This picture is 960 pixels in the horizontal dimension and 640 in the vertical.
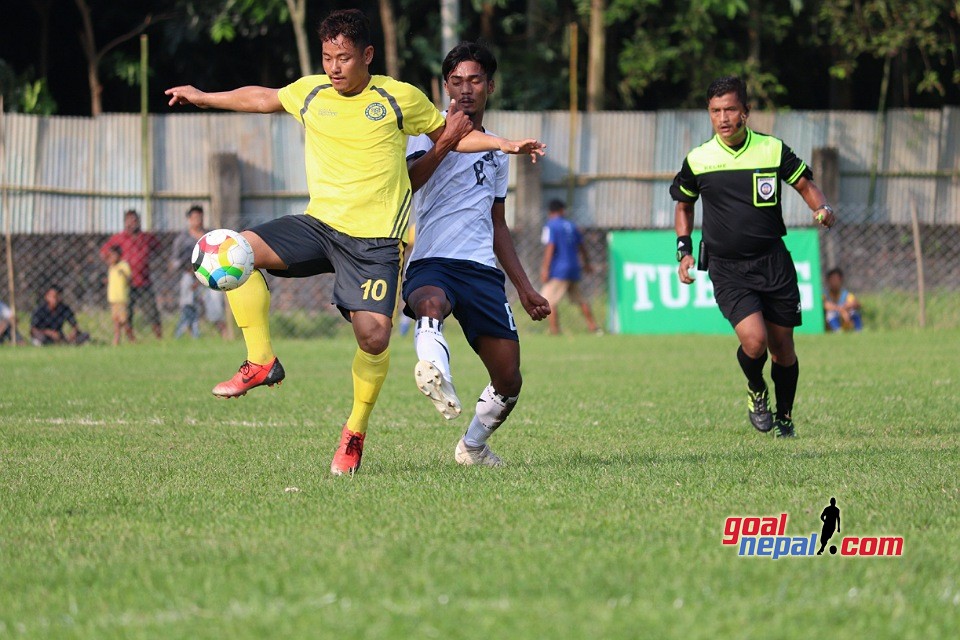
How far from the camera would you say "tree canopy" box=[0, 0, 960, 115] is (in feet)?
81.5

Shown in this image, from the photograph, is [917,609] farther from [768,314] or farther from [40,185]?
[40,185]

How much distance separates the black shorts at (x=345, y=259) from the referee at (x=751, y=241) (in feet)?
9.39

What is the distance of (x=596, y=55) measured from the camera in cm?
2497

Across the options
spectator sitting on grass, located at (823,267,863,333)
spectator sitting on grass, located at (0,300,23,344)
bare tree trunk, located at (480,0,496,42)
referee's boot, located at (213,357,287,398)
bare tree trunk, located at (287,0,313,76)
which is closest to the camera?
referee's boot, located at (213,357,287,398)

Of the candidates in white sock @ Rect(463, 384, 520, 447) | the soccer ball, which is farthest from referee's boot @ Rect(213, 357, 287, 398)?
white sock @ Rect(463, 384, 520, 447)

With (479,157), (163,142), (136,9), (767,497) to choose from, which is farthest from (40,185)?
(767,497)

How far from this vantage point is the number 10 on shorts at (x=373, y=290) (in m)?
6.14

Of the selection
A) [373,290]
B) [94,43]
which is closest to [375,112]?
[373,290]

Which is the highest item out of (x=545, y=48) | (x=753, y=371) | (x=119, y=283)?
(x=545, y=48)

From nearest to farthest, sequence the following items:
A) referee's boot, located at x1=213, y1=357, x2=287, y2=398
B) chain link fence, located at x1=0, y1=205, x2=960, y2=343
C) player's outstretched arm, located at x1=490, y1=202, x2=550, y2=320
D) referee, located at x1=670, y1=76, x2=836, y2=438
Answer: referee's boot, located at x1=213, y1=357, x2=287, y2=398
player's outstretched arm, located at x1=490, y1=202, x2=550, y2=320
referee, located at x1=670, y1=76, x2=836, y2=438
chain link fence, located at x1=0, y1=205, x2=960, y2=343

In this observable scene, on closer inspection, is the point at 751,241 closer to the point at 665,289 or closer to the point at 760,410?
the point at 760,410

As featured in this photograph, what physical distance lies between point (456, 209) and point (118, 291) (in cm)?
1311

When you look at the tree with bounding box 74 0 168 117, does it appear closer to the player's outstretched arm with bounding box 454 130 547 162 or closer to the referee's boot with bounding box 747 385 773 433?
the referee's boot with bounding box 747 385 773 433

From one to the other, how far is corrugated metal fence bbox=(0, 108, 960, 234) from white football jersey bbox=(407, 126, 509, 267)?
1487 centimetres
